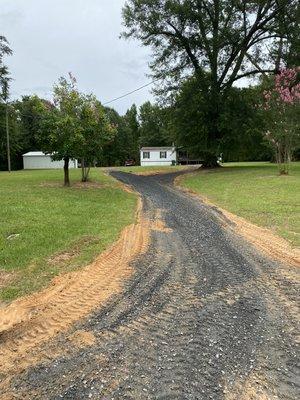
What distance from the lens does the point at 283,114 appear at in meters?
21.7

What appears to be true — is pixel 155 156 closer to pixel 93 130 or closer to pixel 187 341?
pixel 93 130

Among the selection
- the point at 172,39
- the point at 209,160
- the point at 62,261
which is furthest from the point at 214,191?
the point at 172,39

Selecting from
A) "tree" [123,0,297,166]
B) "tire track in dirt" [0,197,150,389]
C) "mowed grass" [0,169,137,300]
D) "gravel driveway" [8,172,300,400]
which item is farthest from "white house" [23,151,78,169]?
"gravel driveway" [8,172,300,400]

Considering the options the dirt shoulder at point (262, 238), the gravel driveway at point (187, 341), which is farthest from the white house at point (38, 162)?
the gravel driveway at point (187, 341)

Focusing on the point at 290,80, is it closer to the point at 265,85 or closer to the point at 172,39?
the point at 265,85

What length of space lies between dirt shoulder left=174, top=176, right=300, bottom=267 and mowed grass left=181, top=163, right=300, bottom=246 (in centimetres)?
26

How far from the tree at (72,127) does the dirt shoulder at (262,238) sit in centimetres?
796

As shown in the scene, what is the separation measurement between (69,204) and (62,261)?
609 cm

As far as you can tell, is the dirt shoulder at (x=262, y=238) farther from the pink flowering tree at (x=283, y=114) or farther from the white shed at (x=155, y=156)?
the white shed at (x=155, y=156)

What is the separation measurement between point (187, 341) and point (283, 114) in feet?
66.0

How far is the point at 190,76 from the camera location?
94.8 ft

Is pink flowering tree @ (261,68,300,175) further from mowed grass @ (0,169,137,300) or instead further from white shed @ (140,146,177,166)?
white shed @ (140,146,177,166)

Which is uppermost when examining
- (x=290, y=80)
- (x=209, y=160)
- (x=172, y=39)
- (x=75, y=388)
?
(x=172, y=39)

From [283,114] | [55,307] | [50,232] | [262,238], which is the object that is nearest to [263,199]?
[262,238]
